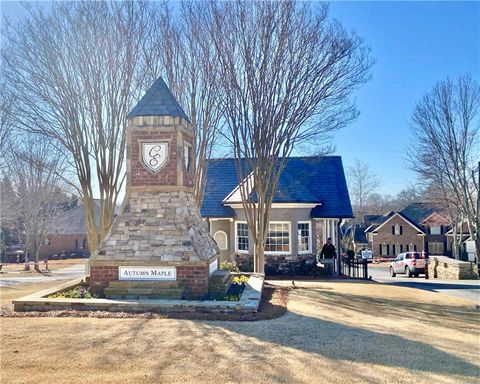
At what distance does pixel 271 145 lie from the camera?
14.6 metres

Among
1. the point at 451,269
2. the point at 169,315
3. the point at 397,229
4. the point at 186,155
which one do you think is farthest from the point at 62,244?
the point at 169,315

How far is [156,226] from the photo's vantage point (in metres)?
10.6

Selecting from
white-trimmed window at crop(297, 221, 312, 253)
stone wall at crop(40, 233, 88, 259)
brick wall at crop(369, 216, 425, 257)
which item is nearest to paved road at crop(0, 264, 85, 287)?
white-trimmed window at crop(297, 221, 312, 253)

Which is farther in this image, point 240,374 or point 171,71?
point 171,71

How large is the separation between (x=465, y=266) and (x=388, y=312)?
16.0m

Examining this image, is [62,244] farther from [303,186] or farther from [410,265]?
[410,265]

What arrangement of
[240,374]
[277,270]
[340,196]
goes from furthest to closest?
[340,196], [277,270], [240,374]

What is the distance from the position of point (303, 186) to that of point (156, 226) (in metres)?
11.7

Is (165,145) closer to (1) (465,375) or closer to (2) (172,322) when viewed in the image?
(2) (172,322)

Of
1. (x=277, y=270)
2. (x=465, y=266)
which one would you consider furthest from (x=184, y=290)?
(x=465, y=266)

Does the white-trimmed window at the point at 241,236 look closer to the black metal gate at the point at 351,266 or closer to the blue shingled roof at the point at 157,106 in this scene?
the black metal gate at the point at 351,266

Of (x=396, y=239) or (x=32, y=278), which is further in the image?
(x=396, y=239)

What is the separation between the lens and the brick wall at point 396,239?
51.3 m

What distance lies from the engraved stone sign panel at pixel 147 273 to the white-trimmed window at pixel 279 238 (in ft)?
33.9
